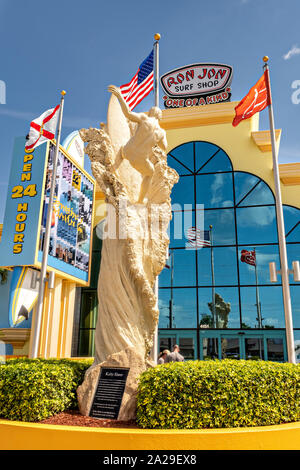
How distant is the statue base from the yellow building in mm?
10361

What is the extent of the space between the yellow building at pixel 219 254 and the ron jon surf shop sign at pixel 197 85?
2.76 feet

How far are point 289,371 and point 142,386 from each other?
2372 millimetres

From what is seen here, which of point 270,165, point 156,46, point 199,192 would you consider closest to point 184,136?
point 199,192

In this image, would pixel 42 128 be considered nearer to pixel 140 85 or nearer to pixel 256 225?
pixel 140 85

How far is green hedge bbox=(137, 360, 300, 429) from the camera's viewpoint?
16.1 feet

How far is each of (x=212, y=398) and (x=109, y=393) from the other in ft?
5.55

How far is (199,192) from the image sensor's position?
18500 millimetres

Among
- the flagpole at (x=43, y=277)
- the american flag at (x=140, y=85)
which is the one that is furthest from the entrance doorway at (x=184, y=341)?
the american flag at (x=140, y=85)

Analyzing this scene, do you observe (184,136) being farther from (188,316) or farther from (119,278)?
(119,278)

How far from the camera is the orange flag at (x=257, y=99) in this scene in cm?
1043

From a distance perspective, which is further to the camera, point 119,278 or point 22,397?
point 119,278

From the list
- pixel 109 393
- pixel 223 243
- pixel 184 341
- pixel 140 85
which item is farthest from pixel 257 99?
pixel 184 341

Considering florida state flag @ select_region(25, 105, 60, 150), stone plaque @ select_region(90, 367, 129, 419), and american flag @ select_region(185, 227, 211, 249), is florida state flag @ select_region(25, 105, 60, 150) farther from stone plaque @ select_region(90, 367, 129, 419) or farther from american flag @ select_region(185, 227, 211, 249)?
american flag @ select_region(185, 227, 211, 249)

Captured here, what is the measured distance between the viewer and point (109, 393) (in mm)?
5723
